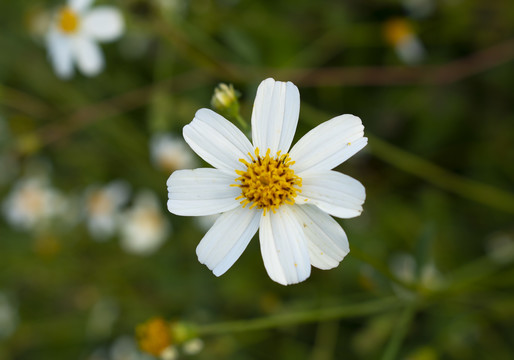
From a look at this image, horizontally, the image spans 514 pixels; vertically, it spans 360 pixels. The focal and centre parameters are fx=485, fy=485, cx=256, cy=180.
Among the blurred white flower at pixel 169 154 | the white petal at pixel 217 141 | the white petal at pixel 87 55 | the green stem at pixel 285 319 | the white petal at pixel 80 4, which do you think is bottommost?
the green stem at pixel 285 319

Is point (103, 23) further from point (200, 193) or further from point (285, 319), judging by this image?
point (285, 319)

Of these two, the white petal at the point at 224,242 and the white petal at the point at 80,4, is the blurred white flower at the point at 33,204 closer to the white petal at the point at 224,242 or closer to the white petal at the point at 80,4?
the white petal at the point at 80,4

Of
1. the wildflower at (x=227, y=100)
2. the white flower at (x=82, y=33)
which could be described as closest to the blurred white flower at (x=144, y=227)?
the white flower at (x=82, y=33)

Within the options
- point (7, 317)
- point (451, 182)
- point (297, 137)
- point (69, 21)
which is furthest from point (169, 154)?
point (7, 317)

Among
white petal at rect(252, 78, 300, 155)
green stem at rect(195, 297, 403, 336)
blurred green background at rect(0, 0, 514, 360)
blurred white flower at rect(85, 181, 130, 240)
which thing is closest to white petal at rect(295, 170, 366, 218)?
white petal at rect(252, 78, 300, 155)

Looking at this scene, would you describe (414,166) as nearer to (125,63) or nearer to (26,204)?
(125,63)
